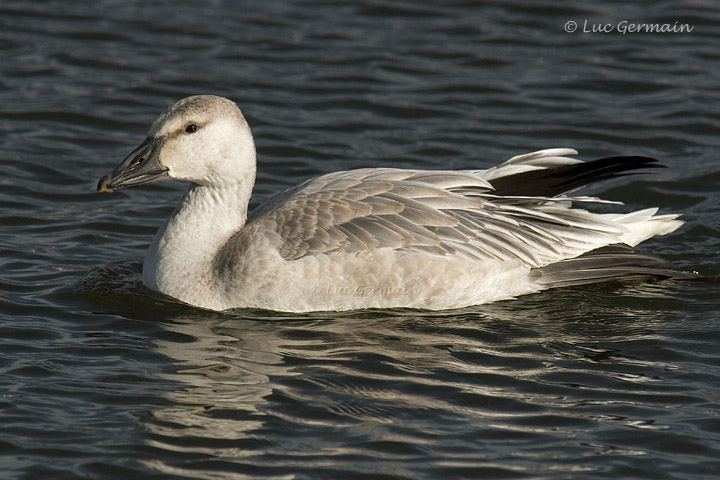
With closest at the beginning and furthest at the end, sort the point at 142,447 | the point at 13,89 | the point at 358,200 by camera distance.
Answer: the point at 142,447 → the point at 358,200 → the point at 13,89

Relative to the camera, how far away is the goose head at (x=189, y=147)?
9531mm

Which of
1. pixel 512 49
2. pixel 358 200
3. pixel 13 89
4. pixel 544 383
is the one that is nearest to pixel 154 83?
pixel 13 89

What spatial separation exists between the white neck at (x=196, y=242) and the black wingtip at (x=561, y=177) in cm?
224

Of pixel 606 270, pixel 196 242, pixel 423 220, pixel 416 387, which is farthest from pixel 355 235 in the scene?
pixel 606 270

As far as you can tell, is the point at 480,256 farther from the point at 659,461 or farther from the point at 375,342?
the point at 659,461

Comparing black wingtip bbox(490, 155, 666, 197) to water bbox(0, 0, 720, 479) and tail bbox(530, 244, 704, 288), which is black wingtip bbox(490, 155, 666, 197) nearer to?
tail bbox(530, 244, 704, 288)

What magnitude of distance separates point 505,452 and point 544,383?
108cm

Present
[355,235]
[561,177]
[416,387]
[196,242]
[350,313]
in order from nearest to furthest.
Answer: [416,387], [355,235], [350,313], [196,242], [561,177]

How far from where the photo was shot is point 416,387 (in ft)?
27.3

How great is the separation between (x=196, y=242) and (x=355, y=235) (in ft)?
4.37

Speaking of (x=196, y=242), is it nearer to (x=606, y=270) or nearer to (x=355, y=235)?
(x=355, y=235)

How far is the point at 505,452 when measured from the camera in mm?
7480

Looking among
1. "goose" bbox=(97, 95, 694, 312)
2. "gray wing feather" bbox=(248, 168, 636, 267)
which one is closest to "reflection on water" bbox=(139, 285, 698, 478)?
"goose" bbox=(97, 95, 694, 312)

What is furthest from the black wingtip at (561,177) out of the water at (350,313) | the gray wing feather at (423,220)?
the water at (350,313)
